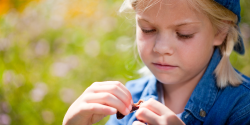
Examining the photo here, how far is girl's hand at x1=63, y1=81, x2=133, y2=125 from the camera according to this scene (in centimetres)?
101

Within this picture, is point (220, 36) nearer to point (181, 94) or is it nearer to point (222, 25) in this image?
point (222, 25)

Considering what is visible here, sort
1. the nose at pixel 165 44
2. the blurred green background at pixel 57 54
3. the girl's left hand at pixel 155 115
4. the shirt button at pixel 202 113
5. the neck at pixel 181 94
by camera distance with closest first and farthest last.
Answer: the girl's left hand at pixel 155 115
the nose at pixel 165 44
the shirt button at pixel 202 113
the neck at pixel 181 94
the blurred green background at pixel 57 54

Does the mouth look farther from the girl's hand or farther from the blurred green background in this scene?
the blurred green background

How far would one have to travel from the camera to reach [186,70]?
1.20 m

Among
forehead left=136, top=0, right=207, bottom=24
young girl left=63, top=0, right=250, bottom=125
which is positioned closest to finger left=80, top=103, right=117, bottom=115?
young girl left=63, top=0, right=250, bottom=125

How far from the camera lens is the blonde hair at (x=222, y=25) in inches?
44.7

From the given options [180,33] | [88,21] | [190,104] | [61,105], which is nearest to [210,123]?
[190,104]

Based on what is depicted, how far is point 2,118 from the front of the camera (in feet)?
6.84

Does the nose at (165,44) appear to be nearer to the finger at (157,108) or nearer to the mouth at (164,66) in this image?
the mouth at (164,66)

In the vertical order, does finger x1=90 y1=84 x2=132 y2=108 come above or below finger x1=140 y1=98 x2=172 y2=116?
above

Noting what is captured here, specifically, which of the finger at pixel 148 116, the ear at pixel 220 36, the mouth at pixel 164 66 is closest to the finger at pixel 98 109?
the finger at pixel 148 116

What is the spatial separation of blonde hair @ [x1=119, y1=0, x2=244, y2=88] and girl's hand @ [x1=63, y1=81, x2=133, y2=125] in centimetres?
→ 46

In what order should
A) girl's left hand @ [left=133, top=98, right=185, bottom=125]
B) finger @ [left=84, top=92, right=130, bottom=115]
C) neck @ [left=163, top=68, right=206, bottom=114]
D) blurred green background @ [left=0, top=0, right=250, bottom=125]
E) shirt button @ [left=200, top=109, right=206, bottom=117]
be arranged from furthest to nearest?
blurred green background @ [left=0, top=0, right=250, bottom=125], neck @ [left=163, top=68, right=206, bottom=114], shirt button @ [left=200, top=109, right=206, bottom=117], finger @ [left=84, top=92, right=130, bottom=115], girl's left hand @ [left=133, top=98, right=185, bottom=125]

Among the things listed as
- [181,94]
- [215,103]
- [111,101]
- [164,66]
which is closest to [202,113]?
[215,103]
